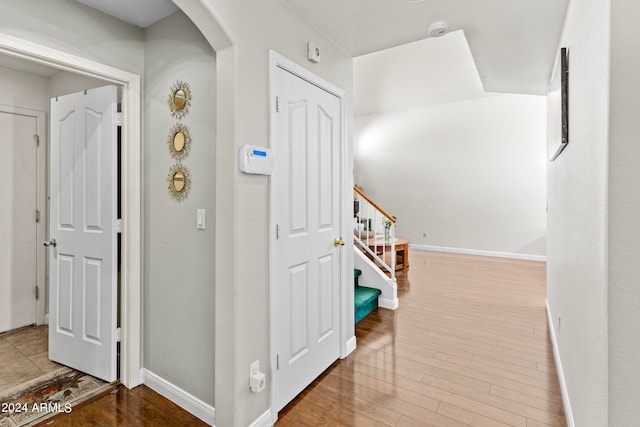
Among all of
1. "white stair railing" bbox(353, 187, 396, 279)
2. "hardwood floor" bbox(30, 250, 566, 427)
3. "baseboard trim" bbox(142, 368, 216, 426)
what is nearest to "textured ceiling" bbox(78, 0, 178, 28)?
"baseboard trim" bbox(142, 368, 216, 426)

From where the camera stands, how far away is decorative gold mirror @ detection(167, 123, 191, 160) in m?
2.03

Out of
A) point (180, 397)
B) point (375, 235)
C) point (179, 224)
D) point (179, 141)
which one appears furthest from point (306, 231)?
point (375, 235)

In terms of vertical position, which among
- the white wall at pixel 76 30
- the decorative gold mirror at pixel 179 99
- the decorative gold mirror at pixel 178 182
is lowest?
the decorative gold mirror at pixel 178 182

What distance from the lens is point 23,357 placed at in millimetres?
2658

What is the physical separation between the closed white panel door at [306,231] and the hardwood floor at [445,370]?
0.22 meters

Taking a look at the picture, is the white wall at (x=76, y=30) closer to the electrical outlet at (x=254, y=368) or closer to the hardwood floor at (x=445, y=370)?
the electrical outlet at (x=254, y=368)

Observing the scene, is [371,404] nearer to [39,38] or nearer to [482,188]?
[39,38]

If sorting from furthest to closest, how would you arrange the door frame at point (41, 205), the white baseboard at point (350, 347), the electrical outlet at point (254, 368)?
the door frame at point (41, 205)
the white baseboard at point (350, 347)
the electrical outlet at point (254, 368)

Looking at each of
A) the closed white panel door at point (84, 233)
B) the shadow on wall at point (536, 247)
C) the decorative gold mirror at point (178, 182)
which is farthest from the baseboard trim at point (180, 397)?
the shadow on wall at point (536, 247)

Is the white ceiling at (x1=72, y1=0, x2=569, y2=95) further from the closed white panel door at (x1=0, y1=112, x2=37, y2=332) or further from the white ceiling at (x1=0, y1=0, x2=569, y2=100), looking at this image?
the closed white panel door at (x1=0, y1=112, x2=37, y2=332)

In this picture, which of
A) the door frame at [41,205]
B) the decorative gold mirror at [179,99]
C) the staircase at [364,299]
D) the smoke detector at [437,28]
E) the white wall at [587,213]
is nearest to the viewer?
the white wall at [587,213]

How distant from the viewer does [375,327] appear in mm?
3291

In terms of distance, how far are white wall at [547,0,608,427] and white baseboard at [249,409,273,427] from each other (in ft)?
5.04

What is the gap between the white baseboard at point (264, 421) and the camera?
1804mm
